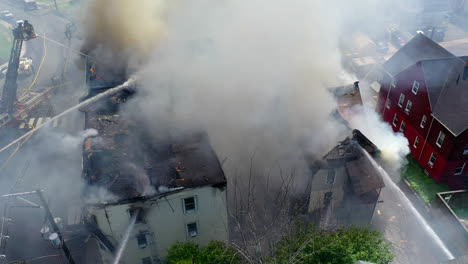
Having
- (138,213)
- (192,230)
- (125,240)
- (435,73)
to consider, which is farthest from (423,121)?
(125,240)

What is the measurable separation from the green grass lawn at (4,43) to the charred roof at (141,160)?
26.4m

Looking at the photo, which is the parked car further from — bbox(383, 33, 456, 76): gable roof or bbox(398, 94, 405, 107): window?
bbox(398, 94, 405, 107): window

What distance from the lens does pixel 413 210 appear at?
17.6 metres

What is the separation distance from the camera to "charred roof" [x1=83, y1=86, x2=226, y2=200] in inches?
499

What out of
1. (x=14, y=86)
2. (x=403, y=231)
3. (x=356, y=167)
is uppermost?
(x=14, y=86)

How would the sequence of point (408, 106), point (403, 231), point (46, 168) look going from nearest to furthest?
1. point (403, 231)
2. point (408, 106)
3. point (46, 168)

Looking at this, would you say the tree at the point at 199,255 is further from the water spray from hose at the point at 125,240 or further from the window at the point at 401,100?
the window at the point at 401,100

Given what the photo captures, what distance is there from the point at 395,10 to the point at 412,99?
79.2 feet

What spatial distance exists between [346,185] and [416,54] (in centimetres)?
1039

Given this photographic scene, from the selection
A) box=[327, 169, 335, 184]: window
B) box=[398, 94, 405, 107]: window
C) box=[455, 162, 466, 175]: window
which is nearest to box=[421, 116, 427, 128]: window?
box=[398, 94, 405, 107]: window

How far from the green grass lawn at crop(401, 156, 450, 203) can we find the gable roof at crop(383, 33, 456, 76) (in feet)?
18.4

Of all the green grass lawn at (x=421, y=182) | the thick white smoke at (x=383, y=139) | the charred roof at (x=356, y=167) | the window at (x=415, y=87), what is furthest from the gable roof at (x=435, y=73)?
the charred roof at (x=356, y=167)

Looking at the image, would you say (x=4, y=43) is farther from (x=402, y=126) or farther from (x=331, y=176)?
(x=402, y=126)

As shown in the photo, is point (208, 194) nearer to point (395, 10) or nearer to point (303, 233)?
point (303, 233)
